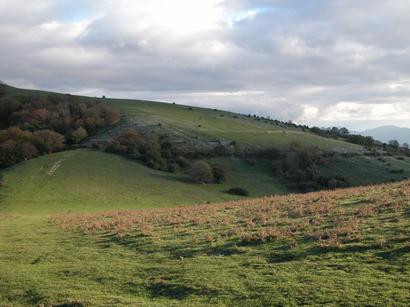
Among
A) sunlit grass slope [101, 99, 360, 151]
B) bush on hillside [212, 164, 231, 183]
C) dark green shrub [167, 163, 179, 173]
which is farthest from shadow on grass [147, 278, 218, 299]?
sunlit grass slope [101, 99, 360, 151]

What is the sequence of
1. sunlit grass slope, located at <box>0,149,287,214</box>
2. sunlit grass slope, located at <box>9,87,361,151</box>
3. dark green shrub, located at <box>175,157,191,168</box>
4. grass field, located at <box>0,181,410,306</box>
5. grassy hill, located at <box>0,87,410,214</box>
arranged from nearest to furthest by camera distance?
grass field, located at <box>0,181,410,306</box> → sunlit grass slope, located at <box>0,149,287,214</box> → grassy hill, located at <box>0,87,410,214</box> → dark green shrub, located at <box>175,157,191,168</box> → sunlit grass slope, located at <box>9,87,361,151</box>

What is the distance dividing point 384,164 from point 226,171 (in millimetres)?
42389

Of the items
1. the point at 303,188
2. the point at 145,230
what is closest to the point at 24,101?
the point at 303,188

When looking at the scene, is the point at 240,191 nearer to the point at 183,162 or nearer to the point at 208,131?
the point at 183,162

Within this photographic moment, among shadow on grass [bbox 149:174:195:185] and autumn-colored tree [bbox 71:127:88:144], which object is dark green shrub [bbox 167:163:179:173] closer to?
shadow on grass [bbox 149:174:195:185]

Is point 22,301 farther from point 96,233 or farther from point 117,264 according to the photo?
point 96,233

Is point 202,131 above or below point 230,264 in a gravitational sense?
above

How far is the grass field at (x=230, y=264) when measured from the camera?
7586 millimetres

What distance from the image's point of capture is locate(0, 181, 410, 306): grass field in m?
7.59

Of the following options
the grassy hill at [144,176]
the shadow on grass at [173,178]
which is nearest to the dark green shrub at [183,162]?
the grassy hill at [144,176]

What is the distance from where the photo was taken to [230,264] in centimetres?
1045

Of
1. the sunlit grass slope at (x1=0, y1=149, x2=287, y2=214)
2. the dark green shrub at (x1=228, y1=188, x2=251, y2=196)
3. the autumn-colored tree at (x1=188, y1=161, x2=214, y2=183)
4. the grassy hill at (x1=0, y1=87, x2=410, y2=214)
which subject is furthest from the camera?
the autumn-colored tree at (x1=188, y1=161, x2=214, y2=183)

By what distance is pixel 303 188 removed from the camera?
58062mm

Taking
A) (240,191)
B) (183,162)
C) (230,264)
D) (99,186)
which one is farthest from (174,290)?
(183,162)
